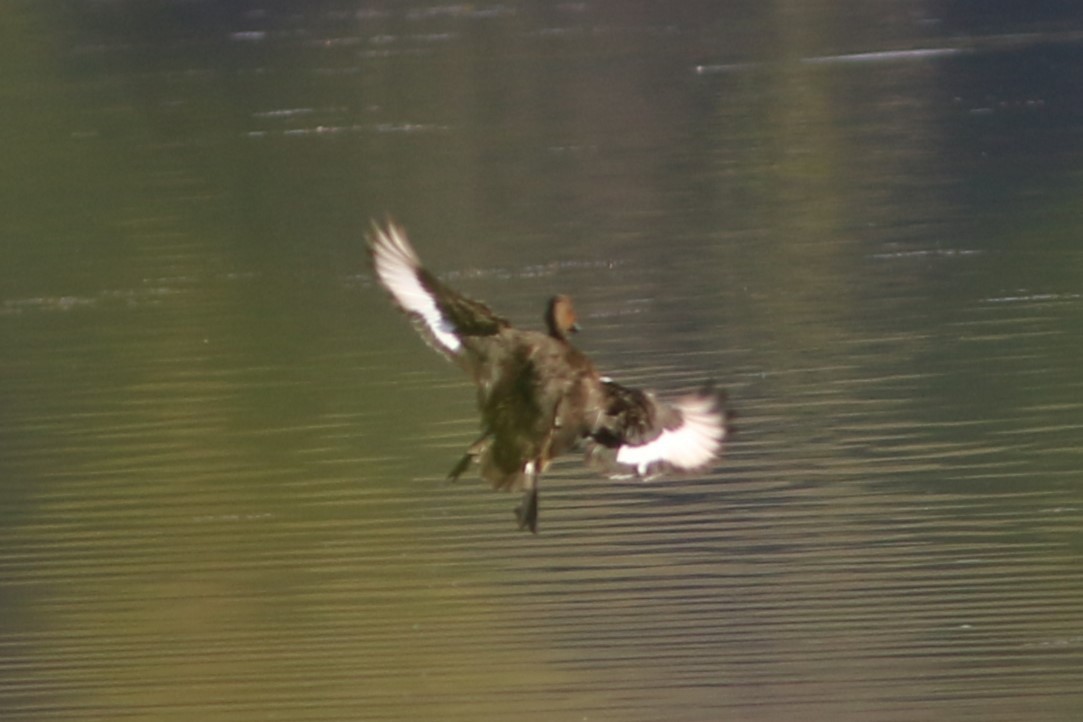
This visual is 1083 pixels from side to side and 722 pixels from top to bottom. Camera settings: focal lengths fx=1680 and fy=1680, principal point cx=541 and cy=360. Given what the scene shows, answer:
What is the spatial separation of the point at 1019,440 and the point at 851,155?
72 cm

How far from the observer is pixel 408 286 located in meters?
1.54

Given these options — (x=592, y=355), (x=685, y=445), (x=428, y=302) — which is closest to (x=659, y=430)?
(x=685, y=445)

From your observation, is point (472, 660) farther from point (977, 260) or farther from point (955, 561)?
point (977, 260)

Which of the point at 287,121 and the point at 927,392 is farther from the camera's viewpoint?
the point at 287,121

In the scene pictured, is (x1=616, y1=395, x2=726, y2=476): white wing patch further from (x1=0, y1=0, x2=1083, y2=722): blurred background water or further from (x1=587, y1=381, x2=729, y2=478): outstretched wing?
(x1=0, y1=0, x2=1083, y2=722): blurred background water

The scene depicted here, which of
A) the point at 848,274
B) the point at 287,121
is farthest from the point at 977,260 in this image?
the point at 287,121

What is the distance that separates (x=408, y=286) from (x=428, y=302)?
5cm

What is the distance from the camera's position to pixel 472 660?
1.66 metres

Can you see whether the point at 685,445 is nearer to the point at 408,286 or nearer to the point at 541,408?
the point at 541,408

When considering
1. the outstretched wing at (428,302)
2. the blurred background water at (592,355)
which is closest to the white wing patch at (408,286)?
the outstretched wing at (428,302)

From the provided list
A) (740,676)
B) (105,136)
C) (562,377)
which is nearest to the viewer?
(562,377)

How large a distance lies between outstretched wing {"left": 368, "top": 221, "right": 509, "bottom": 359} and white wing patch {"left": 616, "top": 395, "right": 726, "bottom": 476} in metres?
0.17

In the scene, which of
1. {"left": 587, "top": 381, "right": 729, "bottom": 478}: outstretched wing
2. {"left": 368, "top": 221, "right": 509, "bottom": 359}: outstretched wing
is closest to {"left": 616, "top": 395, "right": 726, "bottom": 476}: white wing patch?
{"left": 587, "top": 381, "right": 729, "bottom": 478}: outstretched wing

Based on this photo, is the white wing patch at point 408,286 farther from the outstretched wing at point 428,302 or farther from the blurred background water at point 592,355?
the blurred background water at point 592,355
